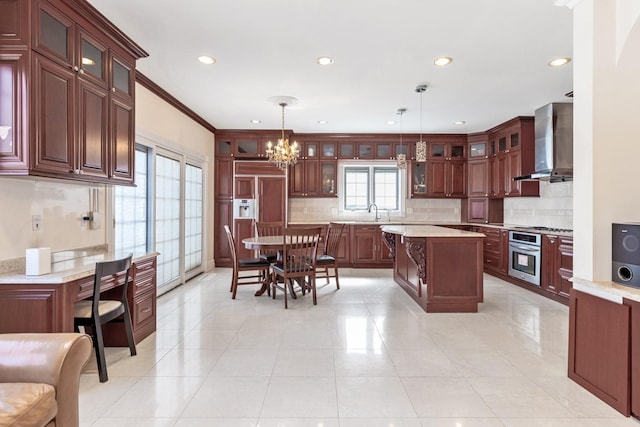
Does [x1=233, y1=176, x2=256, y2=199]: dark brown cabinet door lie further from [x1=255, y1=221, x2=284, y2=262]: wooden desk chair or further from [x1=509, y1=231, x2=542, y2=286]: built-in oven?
[x1=509, y1=231, x2=542, y2=286]: built-in oven

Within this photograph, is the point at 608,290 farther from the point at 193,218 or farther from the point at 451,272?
the point at 193,218

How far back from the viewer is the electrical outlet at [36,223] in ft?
7.93

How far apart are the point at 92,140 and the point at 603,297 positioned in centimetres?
358

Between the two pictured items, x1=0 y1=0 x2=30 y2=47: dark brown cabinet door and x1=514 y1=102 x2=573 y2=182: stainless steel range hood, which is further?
x1=514 y1=102 x2=573 y2=182: stainless steel range hood

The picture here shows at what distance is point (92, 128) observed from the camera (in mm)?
2545

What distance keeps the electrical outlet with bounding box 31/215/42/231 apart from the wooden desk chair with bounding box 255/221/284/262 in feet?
7.82

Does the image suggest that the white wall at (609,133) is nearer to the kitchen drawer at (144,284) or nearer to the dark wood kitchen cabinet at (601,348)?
the dark wood kitchen cabinet at (601,348)

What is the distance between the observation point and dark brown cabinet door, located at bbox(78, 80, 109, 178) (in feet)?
8.00

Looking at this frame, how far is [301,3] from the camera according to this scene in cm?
241

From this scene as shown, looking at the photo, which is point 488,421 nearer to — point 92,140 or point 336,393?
point 336,393

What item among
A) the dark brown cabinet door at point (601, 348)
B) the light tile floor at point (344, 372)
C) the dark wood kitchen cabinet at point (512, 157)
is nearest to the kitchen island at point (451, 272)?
the light tile floor at point (344, 372)

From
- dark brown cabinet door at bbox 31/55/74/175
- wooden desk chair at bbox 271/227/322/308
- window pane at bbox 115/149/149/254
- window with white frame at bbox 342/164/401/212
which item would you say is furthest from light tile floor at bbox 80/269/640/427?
window with white frame at bbox 342/164/401/212

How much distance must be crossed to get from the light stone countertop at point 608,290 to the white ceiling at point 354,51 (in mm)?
1937

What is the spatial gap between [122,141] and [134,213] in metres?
1.24
